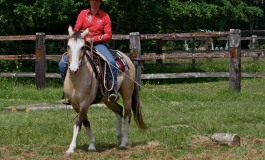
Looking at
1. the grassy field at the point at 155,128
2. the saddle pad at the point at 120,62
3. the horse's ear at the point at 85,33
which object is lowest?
the grassy field at the point at 155,128

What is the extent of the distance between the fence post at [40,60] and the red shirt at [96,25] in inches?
387

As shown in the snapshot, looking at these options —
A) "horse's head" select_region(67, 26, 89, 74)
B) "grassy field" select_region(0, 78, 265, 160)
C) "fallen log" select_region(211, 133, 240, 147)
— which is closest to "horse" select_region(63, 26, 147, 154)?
"horse's head" select_region(67, 26, 89, 74)

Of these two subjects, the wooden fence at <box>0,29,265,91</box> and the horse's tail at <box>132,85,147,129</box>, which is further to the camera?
the wooden fence at <box>0,29,265,91</box>

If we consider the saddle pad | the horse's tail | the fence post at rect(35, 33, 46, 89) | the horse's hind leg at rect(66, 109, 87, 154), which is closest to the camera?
the horse's hind leg at rect(66, 109, 87, 154)

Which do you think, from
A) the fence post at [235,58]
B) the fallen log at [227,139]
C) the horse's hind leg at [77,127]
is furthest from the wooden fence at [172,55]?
the horse's hind leg at [77,127]

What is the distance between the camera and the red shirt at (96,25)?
9922 mm

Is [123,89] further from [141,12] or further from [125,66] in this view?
[141,12]

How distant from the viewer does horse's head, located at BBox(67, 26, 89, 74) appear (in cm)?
893

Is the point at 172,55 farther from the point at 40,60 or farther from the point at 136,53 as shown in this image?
the point at 40,60

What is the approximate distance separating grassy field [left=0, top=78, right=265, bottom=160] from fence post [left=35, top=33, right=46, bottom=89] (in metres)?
1.45

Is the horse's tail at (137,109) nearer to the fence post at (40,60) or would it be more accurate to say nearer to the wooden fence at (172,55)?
the wooden fence at (172,55)

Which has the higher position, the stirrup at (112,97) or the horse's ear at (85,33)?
the horse's ear at (85,33)

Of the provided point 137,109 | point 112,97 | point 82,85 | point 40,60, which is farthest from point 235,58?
point 82,85

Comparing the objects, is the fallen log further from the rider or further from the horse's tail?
the rider
